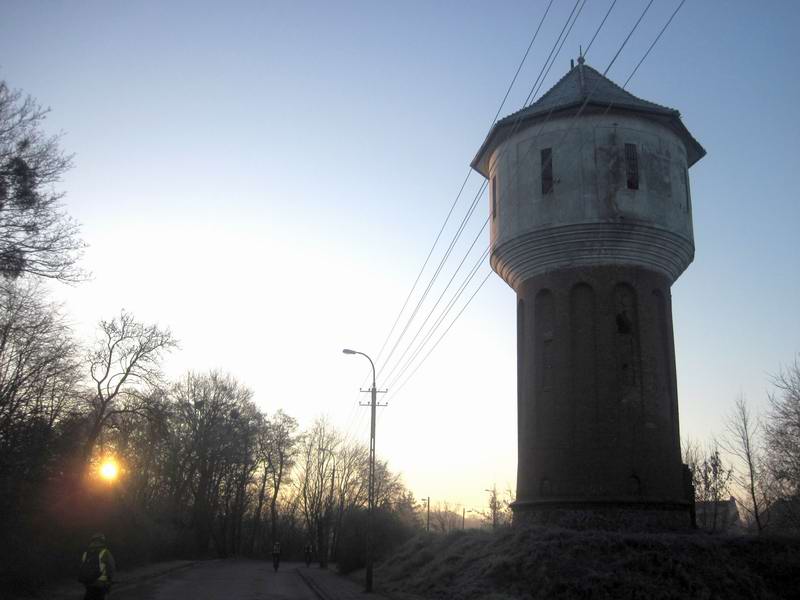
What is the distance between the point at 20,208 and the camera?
55.1 ft


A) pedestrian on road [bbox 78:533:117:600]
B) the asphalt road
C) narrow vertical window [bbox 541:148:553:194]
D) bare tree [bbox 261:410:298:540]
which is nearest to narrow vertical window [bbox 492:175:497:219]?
narrow vertical window [bbox 541:148:553:194]

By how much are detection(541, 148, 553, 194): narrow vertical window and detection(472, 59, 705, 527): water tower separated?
0.03 m

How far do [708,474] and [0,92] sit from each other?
139 ft

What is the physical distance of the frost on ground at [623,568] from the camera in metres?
16.6

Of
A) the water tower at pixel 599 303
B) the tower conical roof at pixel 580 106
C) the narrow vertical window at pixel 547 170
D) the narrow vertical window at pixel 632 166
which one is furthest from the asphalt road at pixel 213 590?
the tower conical roof at pixel 580 106

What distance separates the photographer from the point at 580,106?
23609mm

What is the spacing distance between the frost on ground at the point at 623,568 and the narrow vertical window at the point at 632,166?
10383 millimetres

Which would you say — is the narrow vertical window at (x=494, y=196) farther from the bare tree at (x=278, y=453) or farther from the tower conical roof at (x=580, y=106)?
the bare tree at (x=278, y=453)

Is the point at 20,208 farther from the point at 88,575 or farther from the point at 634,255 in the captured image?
the point at 634,255

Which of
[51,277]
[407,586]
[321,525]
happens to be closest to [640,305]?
[407,586]

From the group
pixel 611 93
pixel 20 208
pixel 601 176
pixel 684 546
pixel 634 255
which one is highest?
pixel 611 93

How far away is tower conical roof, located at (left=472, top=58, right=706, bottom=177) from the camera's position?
23625mm

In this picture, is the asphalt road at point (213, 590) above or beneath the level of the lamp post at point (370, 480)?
beneath

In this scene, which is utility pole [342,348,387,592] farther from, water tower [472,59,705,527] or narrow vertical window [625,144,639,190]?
narrow vertical window [625,144,639,190]
